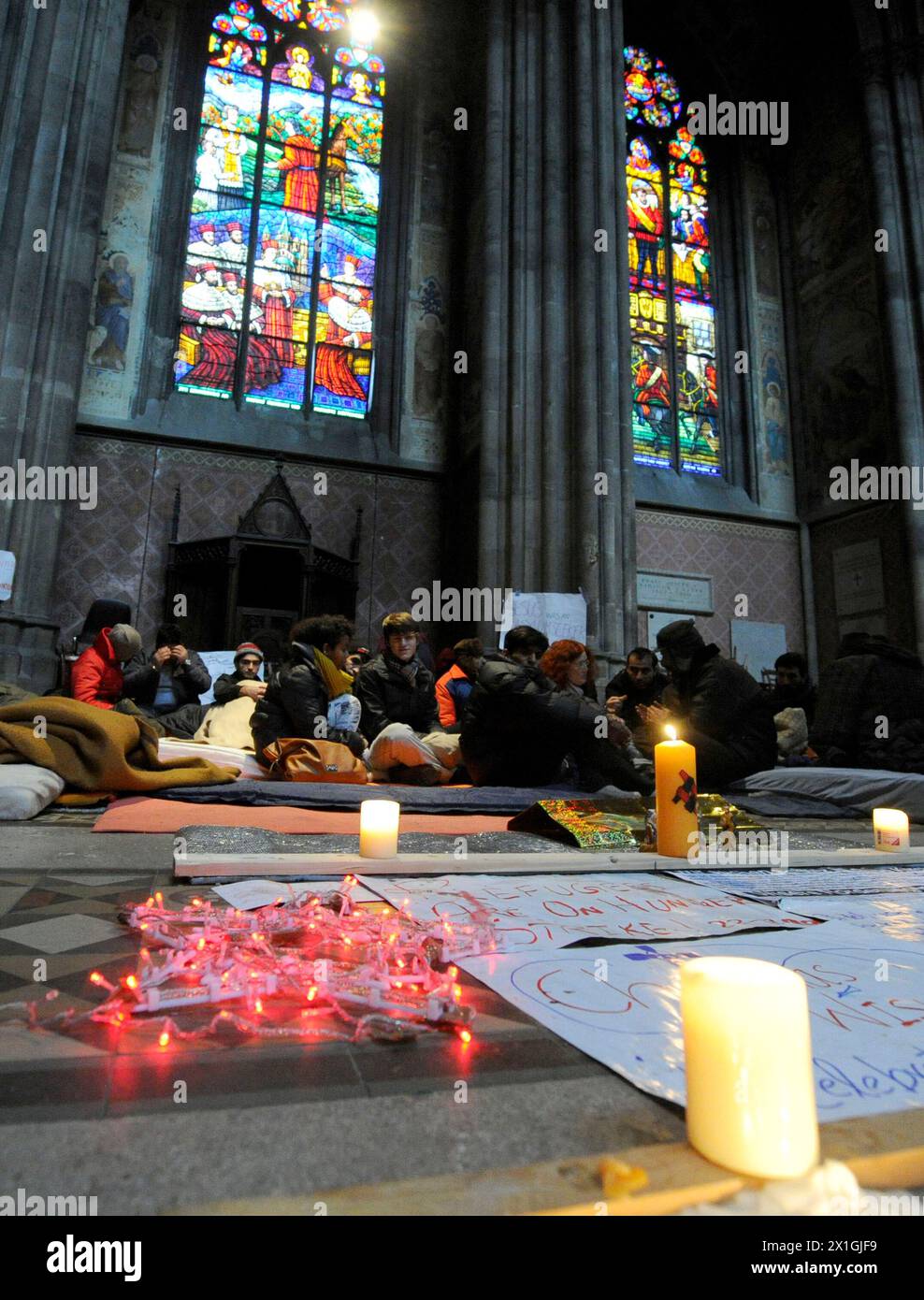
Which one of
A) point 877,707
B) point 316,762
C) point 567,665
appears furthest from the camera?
point 877,707

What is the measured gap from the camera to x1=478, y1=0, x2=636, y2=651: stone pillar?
7496 mm

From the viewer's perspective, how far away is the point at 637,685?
16.8 feet

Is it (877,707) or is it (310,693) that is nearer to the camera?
(310,693)

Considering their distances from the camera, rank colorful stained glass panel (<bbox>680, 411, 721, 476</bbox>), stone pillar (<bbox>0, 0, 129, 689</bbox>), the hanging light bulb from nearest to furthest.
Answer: stone pillar (<bbox>0, 0, 129, 689</bbox>) < the hanging light bulb < colorful stained glass panel (<bbox>680, 411, 721, 476</bbox>)

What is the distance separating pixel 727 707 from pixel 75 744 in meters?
2.90

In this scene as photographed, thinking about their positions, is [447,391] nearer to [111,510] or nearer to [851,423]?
[111,510]

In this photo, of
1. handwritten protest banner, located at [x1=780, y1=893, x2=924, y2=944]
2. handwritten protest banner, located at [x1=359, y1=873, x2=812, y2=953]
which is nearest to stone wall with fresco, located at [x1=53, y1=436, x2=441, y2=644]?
handwritten protest banner, located at [x1=359, y1=873, x2=812, y2=953]

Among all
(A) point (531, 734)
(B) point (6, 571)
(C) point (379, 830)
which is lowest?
(C) point (379, 830)

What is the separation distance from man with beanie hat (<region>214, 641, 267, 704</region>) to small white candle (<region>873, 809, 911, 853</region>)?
123 inches

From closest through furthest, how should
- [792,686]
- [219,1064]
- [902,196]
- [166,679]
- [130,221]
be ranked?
[219,1064] < [166,679] < [792,686] < [130,221] < [902,196]

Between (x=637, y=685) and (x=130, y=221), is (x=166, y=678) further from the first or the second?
(x=130, y=221)

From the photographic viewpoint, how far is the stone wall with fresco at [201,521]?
781 cm

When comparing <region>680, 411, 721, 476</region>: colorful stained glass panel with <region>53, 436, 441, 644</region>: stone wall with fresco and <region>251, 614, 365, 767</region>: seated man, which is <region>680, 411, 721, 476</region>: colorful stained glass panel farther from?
<region>251, 614, 365, 767</region>: seated man

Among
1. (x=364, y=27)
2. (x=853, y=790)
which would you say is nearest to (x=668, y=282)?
(x=364, y=27)
